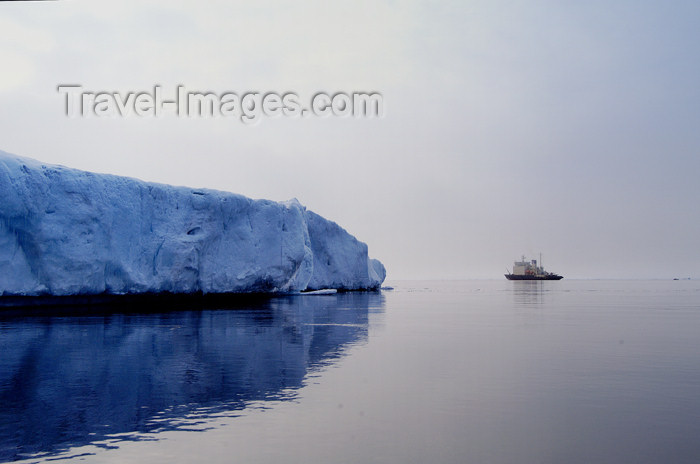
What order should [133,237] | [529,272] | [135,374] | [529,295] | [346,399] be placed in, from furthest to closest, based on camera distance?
[529,272] → [529,295] → [133,237] → [135,374] → [346,399]

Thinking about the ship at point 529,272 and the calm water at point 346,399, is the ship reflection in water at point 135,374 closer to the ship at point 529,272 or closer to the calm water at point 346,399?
the calm water at point 346,399

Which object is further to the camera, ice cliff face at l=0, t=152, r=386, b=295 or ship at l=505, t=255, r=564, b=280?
ship at l=505, t=255, r=564, b=280

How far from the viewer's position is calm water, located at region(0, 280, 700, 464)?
16.1 ft

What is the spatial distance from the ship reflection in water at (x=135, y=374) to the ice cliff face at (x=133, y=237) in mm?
6316

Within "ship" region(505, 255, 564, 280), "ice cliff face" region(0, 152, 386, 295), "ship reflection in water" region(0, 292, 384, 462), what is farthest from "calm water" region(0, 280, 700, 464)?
"ship" region(505, 255, 564, 280)

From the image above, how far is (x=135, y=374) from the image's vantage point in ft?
27.0

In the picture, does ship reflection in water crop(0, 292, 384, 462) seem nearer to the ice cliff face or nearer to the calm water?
the calm water

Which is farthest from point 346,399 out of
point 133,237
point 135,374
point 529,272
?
point 529,272

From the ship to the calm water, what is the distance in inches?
4160

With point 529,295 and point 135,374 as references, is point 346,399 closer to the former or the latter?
point 135,374

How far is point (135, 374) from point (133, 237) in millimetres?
18063

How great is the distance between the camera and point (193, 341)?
40.0ft

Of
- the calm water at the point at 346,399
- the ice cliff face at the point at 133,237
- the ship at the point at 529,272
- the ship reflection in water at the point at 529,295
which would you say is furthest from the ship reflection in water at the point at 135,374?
the ship at the point at 529,272

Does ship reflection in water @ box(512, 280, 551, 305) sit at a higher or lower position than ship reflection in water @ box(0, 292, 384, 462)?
lower
